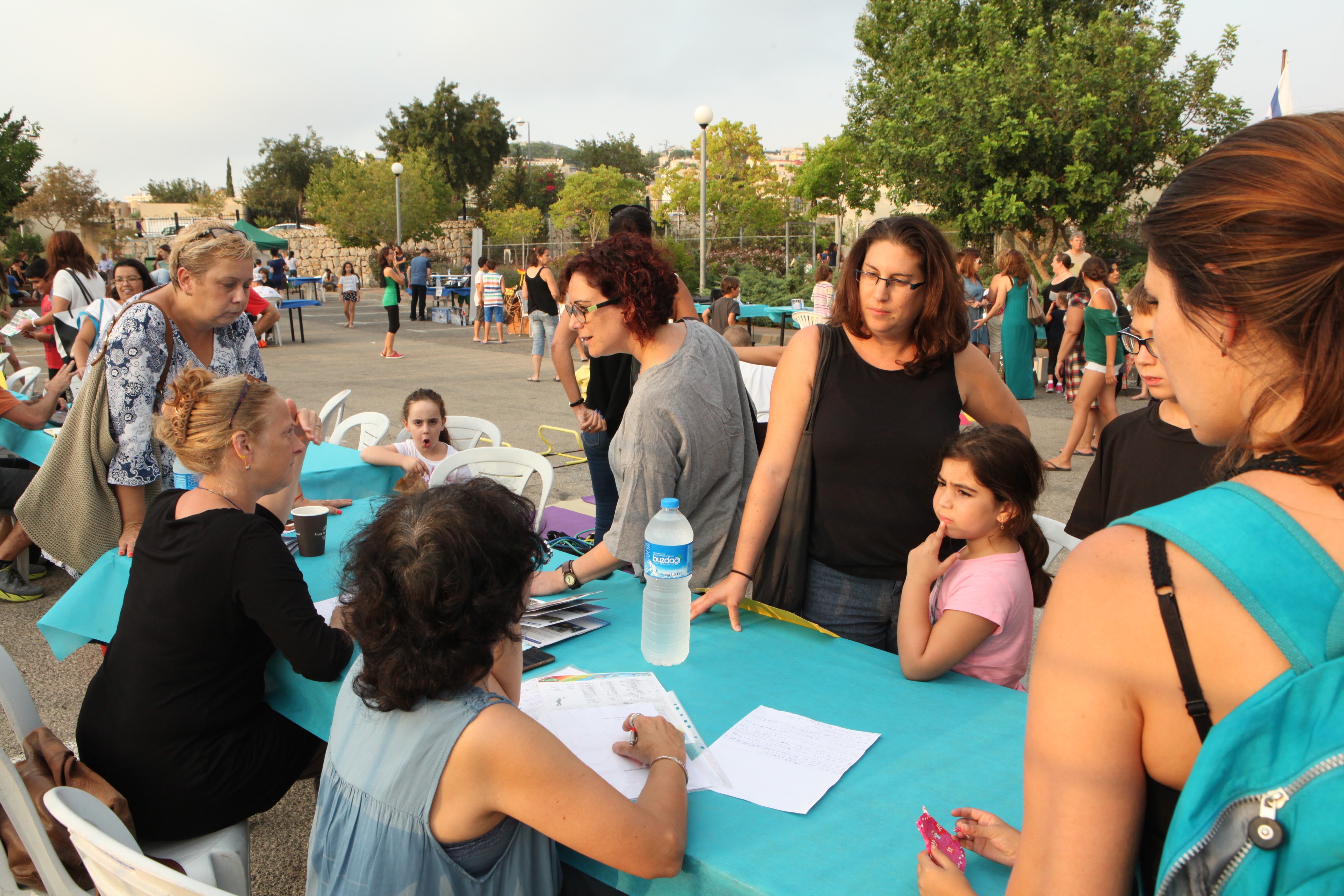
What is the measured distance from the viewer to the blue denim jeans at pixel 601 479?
416 cm

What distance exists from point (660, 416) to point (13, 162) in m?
35.4

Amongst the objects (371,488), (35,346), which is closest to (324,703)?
(371,488)

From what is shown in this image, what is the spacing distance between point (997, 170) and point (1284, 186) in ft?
65.7

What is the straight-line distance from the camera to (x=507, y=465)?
4488mm

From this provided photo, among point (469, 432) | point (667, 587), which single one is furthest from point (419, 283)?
point (667, 587)

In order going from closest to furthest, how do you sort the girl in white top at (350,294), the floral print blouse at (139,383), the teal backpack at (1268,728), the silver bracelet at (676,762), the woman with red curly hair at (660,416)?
the teal backpack at (1268,728) < the silver bracelet at (676,762) < the woman with red curly hair at (660,416) < the floral print blouse at (139,383) < the girl in white top at (350,294)

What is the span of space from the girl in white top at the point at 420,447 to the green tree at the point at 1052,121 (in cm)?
1683

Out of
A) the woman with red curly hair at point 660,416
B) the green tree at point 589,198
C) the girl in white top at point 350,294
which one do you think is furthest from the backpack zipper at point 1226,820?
the green tree at point 589,198

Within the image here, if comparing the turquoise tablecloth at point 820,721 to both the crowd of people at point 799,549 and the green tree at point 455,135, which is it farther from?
the green tree at point 455,135

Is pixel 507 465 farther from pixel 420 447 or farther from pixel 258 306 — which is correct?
pixel 258 306

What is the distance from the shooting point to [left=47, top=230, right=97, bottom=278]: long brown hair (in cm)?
760

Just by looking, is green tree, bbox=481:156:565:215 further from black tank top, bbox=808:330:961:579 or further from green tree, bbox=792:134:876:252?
black tank top, bbox=808:330:961:579

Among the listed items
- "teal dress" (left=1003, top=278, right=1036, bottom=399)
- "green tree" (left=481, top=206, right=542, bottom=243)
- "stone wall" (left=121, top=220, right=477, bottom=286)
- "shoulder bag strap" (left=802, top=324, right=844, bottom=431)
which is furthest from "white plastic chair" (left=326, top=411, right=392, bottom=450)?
"stone wall" (left=121, top=220, right=477, bottom=286)

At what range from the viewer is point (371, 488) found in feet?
14.6
